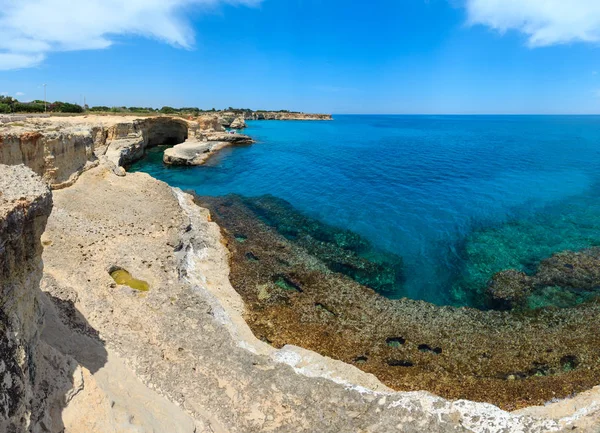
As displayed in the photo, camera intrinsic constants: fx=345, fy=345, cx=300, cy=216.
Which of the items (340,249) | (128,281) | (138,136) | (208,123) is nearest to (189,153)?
(138,136)

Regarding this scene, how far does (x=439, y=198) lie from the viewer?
35281 mm

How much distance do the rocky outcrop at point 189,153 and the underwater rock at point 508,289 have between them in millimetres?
42114

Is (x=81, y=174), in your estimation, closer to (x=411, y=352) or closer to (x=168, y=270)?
(x=168, y=270)

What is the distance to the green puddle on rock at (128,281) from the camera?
15.2 m

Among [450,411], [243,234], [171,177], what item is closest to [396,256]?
[243,234]

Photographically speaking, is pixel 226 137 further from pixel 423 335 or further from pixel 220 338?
pixel 423 335

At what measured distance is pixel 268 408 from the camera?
32.7 feet

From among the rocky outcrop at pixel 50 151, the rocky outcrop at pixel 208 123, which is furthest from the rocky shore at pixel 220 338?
the rocky outcrop at pixel 208 123

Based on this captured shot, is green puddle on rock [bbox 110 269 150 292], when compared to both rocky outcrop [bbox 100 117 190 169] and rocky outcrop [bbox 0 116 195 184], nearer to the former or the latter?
rocky outcrop [bbox 0 116 195 184]

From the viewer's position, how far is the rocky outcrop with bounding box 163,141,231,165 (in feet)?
162

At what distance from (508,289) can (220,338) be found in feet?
49.9

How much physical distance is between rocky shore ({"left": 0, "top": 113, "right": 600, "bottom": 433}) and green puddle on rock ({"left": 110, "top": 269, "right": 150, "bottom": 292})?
27 centimetres

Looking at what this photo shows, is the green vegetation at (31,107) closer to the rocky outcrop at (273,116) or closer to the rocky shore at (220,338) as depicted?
the rocky shore at (220,338)

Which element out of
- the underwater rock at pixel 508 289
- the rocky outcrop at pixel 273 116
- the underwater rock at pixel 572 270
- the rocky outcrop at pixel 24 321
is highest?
the rocky outcrop at pixel 273 116
